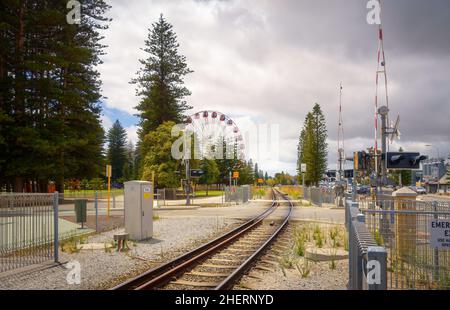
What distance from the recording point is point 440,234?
6672 millimetres

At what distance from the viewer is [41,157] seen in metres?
36.8

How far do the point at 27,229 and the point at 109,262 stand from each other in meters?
2.05

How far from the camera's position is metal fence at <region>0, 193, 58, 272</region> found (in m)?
9.66

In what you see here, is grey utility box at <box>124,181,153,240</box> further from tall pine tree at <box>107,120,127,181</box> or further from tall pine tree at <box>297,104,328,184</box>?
tall pine tree at <box>107,120,127,181</box>

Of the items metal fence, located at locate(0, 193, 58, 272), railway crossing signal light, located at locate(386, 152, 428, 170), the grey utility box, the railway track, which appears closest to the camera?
the railway track

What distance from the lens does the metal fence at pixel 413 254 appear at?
7.29m

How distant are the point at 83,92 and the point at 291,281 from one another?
138ft

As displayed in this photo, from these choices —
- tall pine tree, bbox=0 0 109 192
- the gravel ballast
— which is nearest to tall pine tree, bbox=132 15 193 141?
tall pine tree, bbox=0 0 109 192

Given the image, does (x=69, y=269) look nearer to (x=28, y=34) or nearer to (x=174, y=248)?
(x=174, y=248)

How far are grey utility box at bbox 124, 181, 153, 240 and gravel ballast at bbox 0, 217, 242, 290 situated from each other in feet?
1.66

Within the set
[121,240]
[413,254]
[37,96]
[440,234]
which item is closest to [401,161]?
[413,254]

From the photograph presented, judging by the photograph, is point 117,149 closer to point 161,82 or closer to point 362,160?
point 161,82

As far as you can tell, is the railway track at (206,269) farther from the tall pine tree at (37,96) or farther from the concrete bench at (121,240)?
the tall pine tree at (37,96)
